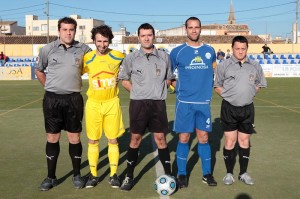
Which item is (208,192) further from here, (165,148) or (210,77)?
(210,77)

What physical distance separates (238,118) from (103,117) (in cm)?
184

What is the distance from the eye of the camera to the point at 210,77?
5020 millimetres

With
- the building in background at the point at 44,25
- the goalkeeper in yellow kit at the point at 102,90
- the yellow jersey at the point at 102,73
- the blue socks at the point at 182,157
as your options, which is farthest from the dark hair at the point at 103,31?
the building in background at the point at 44,25

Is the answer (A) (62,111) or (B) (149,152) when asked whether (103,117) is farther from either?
(B) (149,152)

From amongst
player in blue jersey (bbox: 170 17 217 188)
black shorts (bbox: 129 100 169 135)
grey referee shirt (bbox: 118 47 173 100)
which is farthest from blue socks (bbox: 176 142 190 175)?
grey referee shirt (bbox: 118 47 173 100)

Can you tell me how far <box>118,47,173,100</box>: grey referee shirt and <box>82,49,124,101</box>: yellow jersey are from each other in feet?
0.70

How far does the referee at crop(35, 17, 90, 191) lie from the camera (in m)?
4.86

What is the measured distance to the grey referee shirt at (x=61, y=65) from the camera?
487 centimetres

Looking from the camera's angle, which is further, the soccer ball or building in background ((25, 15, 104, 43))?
building in background ((25, 15, 104, 43))

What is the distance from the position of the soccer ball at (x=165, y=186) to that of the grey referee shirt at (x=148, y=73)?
104 cm

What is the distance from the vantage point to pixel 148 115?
491cm

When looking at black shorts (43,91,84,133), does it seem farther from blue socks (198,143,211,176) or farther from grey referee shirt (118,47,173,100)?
blue socks (198,143,211,176)

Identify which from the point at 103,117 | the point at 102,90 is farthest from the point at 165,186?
the point at 102,90

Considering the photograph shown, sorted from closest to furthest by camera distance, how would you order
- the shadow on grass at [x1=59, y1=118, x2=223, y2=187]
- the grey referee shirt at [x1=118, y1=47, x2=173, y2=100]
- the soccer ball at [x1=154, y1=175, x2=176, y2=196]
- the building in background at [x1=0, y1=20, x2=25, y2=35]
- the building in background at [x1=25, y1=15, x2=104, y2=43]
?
1. the soccer ball at [x1=154, y1=175, x2=176, y2=196]
2. the grey referee shirt at [x1=118, y1=47, x2=173, y2=100]
3. the shadow on grass at [x1=59, y1=118, x2=223, y2=187]
4. the building in background at [x1=25, y1=15, x2=104, y2=43]
5. the building in background at [x1=0, y1=20, x2=25, y2=35]
